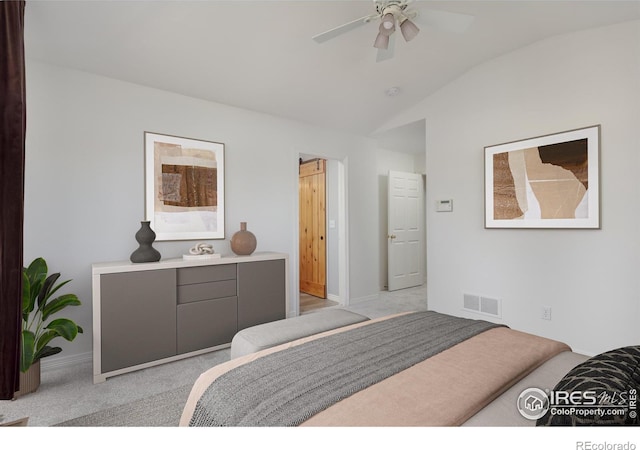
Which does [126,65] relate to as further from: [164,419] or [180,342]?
[164,419]

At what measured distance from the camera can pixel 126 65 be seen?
2.65 meters

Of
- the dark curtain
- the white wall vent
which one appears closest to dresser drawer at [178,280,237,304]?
the dark curtain

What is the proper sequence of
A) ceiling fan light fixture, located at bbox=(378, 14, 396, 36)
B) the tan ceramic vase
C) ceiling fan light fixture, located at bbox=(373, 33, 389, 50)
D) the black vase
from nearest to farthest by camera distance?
1. ceiling fan light fixture, located at bbox=(378, 14, 396, 36)
2. ceiling fan light fixture, located at bbox=(373, 33, 389, 50)
3. the black vase
4. the tan ceramic vase

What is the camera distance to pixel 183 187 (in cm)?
313

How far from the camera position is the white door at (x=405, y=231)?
5289mm

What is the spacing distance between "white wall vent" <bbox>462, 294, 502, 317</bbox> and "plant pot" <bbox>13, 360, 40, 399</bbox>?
3793 millimetres

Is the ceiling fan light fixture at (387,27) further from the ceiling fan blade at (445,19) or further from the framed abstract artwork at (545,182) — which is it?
the framed abstract artwork at (545,182)

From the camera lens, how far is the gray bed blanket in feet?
3.20

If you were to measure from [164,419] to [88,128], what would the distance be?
236 cm

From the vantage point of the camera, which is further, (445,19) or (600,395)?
(445,19)

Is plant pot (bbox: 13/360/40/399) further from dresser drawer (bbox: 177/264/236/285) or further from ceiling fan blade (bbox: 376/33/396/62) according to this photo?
ceiling fan blade (bbox: 376/33/396/62)

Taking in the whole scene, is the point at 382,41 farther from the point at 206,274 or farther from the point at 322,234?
the point at 322,234

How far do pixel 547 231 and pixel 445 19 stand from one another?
2.12 m

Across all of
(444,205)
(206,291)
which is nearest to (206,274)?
(206,291)
